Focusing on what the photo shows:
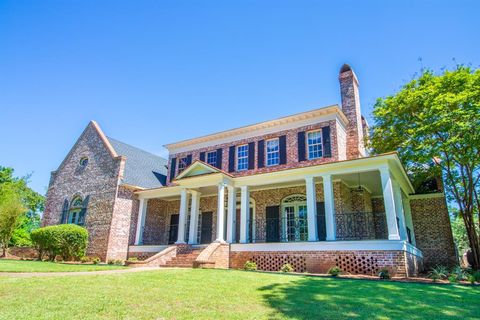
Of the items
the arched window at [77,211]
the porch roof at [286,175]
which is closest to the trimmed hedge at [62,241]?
the arched window at [77,211]

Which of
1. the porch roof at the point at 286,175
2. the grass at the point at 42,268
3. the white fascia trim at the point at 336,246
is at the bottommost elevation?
the grass at the point at 42,268

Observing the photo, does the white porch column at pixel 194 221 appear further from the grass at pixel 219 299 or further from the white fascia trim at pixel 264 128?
the grass at pixel 219 299

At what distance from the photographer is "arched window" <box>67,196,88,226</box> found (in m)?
18.8

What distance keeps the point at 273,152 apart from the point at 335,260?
281 inches

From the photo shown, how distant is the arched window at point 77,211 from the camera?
1878cm

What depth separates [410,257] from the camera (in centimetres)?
1175

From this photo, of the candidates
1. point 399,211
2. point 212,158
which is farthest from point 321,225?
point 212,158

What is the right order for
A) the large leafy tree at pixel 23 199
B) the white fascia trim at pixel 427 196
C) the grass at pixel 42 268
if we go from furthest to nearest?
the large leafy tree at pixel 23 199 → the white fascia trim at pixel 427 196 → the grass at pixel 42 268

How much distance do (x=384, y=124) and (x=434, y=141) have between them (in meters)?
3.04

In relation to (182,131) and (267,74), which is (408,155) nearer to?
(267,74)

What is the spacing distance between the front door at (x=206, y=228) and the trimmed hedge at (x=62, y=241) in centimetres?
643

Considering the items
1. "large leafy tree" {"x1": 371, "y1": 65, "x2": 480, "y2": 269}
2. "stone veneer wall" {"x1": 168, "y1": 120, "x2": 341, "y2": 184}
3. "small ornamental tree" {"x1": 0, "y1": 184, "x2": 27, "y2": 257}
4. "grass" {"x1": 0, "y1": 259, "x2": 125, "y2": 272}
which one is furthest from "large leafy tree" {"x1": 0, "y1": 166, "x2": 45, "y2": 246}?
"large leafy tree" {"x1": 371, "y1": 65, "x2": 480, "y2": 269}

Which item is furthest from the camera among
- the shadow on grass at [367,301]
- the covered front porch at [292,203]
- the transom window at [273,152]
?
the transom window at [273,152]

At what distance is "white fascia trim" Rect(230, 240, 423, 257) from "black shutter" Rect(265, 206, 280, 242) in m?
2.36
